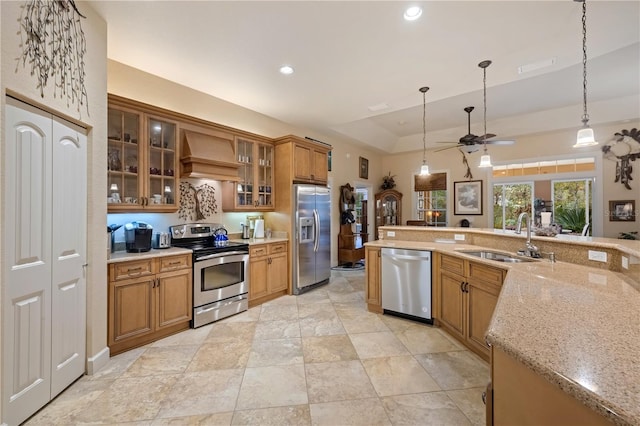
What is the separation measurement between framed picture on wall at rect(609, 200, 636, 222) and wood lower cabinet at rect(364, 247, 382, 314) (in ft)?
16.5

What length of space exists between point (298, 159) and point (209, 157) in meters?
1.47

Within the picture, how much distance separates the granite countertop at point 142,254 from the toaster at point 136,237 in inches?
2.9

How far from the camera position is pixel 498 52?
2799 millimetres

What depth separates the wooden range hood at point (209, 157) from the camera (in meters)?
3.38

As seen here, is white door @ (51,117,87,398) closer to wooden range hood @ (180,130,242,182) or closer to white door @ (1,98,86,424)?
white door @ (1,98,86,424)

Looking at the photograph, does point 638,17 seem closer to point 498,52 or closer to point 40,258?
point 498,52

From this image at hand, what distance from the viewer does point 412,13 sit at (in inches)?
88.0

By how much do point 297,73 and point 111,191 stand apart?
2406 millimetres

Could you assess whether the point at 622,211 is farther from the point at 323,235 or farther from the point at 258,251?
the point at 258,251

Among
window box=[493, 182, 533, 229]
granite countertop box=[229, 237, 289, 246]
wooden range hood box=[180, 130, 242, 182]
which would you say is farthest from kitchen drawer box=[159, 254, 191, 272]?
window box=[493, 182, 533, 229]

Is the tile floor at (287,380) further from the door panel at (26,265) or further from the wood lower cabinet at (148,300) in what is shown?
the door panel at (26,265)

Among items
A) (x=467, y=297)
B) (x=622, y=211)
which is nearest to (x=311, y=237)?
(x=467, y=297)

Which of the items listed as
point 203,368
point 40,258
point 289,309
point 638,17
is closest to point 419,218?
point 289,309

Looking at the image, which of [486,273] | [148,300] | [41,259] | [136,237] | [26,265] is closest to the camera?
[26,265]
